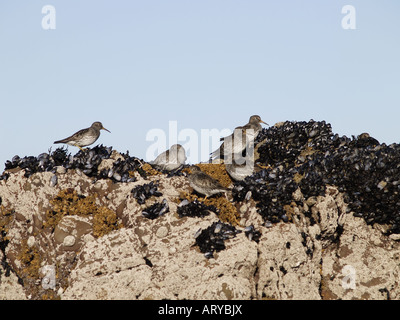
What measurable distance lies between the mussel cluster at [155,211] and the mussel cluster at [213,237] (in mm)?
1336

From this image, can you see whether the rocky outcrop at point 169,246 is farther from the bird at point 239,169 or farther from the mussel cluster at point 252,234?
the bird at point 239,169

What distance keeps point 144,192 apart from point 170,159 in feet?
14.3

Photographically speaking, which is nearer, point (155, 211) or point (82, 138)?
point (155, 211)

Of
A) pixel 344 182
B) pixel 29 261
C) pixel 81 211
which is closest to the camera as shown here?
pixel 29 261

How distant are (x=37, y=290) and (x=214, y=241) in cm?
526

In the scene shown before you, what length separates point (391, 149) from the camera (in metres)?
17.2

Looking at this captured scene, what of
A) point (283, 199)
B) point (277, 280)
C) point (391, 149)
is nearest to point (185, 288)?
point (277, 280)

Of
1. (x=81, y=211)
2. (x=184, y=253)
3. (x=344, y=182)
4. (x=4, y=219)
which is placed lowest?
(x=184, y=253)

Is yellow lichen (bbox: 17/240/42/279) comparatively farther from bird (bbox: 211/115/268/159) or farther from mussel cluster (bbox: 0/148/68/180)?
bird (bbox: 211/115/268/159)

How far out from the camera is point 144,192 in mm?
14195

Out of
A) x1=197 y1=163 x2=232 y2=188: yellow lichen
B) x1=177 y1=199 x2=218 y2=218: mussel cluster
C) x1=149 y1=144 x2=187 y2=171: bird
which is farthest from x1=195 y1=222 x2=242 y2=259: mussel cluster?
x1=149 y1=144 x2=187 y2=171: bird

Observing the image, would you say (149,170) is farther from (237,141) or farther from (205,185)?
(205,185)

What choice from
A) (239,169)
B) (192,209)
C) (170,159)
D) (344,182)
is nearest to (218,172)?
(239,169)

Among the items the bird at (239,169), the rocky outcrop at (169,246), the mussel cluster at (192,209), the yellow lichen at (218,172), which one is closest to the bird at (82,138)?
the rocky outcrop at (169,246)
